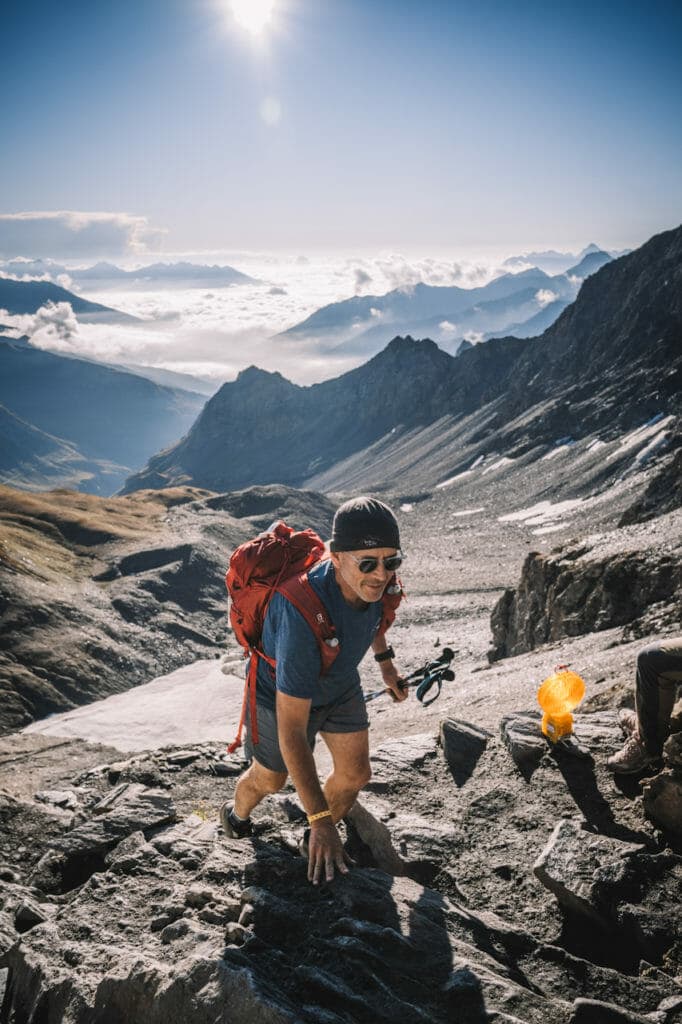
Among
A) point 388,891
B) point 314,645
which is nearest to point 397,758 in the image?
point 388,891

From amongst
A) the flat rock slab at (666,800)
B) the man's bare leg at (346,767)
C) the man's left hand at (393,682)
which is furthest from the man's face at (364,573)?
the flat rock slab at (666,800)

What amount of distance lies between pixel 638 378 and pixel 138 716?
434ft

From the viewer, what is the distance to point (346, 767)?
236 inches

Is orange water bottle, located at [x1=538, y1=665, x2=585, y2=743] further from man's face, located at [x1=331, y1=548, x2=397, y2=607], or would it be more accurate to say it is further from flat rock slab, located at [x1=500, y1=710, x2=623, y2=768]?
man's face, located at [x1=331, y1=548, x2=397, y2=607]

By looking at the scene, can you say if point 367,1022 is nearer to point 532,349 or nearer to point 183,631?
point 183,631

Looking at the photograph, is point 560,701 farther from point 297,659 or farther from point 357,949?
point 297,659

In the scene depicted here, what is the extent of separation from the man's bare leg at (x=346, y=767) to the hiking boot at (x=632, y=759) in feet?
9.20

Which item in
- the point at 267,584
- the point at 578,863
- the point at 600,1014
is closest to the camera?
the point at 600,1014

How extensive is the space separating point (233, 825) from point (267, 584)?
2835 mm

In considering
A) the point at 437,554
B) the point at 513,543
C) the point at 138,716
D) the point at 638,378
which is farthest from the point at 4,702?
the point at 638,378

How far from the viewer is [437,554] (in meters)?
101

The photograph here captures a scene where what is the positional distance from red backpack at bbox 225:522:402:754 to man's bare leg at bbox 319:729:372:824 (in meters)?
0.79

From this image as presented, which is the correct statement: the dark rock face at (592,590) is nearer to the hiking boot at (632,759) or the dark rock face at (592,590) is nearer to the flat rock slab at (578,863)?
the hiking boot at (632,759)

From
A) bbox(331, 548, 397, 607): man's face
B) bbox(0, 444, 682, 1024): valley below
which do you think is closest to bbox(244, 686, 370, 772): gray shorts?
bbox(0, 444, 682, 1024): valley below
